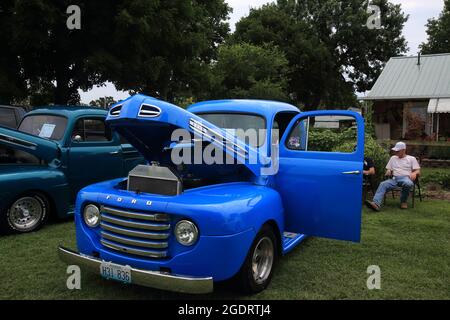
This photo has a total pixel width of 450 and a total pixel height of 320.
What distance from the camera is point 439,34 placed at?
32.8 meters

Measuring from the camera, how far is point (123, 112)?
3732mm

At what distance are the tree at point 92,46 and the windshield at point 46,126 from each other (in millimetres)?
5785

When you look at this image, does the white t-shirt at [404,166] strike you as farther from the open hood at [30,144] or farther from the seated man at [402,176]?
the open hood at [30,144]

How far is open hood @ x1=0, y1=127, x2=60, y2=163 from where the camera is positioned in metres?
5.97

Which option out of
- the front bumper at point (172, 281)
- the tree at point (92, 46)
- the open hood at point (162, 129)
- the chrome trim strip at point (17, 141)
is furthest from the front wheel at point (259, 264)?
the tree at point (92, 46)

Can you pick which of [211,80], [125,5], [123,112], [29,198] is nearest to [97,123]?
[29,198]

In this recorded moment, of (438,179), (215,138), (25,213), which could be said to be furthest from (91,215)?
(438,179)

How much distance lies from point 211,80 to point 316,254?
1322 cm

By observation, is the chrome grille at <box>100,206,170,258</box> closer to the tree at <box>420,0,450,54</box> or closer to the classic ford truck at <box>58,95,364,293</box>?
the classic ford truck at <box>58,95,364,293</box>

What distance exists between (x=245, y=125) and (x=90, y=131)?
3.30 meters

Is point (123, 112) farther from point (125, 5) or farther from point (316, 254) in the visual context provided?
point (125, 5)

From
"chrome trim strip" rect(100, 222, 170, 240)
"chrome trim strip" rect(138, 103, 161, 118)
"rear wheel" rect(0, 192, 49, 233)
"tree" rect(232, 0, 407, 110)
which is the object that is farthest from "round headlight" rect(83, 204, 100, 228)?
"tree" rect(232, 0, 407, 110)

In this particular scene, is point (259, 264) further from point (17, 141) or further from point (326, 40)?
point (326, 40)

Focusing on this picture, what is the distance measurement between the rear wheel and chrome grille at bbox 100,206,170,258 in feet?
8.91
